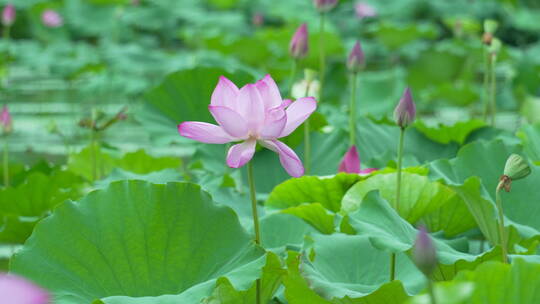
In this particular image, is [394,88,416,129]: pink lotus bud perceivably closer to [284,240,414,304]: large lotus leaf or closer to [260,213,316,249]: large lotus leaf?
[284,240,414,304]: large lotus leaf

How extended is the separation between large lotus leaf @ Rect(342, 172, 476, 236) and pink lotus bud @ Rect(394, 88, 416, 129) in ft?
0.42

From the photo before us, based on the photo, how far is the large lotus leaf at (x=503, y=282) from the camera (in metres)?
0.82

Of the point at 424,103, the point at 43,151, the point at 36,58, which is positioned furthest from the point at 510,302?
the point at 36,58

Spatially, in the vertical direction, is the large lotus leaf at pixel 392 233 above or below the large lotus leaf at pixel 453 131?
above

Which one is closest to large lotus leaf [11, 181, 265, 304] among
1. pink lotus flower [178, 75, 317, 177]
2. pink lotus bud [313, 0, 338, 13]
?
pink lotus flower [178, 75, 317, 177]

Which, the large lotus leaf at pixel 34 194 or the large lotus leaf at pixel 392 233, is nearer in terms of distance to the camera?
the large lotus leaf at pixel 392 233

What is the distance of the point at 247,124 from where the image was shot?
1010 millimetres

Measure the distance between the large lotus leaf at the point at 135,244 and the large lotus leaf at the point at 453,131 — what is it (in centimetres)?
83

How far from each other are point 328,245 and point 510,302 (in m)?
0.43

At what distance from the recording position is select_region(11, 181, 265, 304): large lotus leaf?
1.08m

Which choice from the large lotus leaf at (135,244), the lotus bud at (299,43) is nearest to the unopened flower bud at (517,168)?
the large lotus leaf at (135,244)

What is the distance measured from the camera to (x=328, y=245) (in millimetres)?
1263

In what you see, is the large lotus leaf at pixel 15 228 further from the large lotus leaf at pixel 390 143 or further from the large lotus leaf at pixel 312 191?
Answer: the large lotus leaf at pixel 390 143

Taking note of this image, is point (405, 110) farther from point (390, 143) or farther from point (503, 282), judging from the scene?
point (390, 143)
